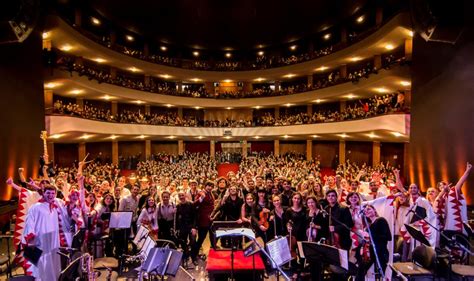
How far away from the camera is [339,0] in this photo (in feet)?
73.9

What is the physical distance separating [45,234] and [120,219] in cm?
152

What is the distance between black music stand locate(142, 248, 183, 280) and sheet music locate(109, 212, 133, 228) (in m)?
2.12

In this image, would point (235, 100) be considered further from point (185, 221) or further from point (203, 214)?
point (185, 221)

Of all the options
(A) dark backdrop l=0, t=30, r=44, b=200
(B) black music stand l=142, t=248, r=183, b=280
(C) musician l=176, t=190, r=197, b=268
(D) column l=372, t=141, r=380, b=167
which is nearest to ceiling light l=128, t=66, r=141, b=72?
(A) dark backdrop l=0, t=30, r=44, b=200

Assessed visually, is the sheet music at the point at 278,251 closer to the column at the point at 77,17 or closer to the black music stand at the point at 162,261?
the black music stand at the point at 162,261

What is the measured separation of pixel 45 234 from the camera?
17.8ft

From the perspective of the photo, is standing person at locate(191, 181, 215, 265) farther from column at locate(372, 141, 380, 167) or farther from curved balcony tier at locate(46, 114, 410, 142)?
column at locate(372, 141, 380, 167)

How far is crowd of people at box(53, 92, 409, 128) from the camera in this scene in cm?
1789

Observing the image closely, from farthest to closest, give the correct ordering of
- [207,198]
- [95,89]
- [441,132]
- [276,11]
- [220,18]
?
[220,18]
[276,11]
[95,89]
[441,132]
[207,198]

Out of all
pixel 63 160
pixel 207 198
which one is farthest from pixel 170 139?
pixel 207 198

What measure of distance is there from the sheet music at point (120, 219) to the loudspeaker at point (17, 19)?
590cm

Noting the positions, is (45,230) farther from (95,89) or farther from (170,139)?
(170,139)

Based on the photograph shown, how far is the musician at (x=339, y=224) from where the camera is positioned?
588 cm

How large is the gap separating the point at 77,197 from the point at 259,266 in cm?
380
